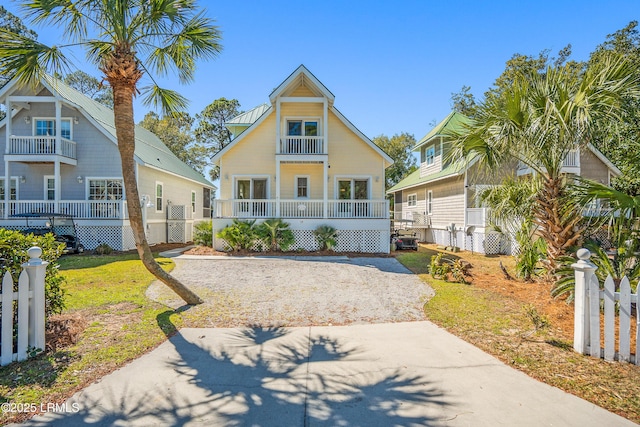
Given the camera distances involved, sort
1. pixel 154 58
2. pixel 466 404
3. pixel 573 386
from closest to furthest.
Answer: pixel 466 404 < pixel 573 386 < pixel 154 58

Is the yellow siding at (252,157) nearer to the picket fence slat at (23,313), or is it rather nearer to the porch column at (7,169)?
the porch column at (7,169)

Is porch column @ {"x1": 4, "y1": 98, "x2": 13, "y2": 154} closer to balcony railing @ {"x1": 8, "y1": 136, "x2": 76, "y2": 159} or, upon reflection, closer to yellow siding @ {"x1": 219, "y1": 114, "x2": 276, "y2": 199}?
balcony railing @ {"x1": 8, "y1": 136, "x2": 76, "y2": 159}

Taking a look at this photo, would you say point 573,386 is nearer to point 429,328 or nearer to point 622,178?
point 429,328

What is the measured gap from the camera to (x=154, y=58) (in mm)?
7086

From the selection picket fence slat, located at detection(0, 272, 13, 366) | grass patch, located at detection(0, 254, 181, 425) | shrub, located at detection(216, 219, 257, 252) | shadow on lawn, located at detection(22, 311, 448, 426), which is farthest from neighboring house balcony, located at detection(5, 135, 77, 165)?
shadow on lawn, located at detection(22, 311, 448, 426)

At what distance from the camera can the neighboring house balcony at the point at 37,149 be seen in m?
15.8

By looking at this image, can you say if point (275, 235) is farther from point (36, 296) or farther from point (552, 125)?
point (552, 125)

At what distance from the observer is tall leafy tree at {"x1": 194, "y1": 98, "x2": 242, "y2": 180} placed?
35.1 m

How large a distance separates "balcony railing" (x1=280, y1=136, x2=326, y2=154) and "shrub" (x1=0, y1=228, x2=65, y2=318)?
12334mm

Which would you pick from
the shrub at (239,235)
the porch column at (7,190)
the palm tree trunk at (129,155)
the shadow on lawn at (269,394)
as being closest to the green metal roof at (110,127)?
the porch column at (7,190)

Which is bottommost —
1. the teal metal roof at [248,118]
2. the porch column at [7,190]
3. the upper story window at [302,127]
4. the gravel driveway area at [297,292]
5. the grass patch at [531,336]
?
the gravel driveway area at [297,292]

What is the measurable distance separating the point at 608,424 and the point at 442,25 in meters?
14.3

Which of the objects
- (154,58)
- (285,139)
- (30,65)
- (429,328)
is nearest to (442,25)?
(285,139)

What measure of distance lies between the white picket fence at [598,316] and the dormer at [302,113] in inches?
507
